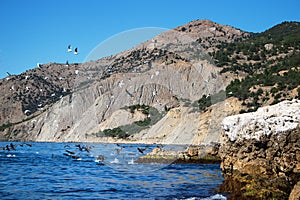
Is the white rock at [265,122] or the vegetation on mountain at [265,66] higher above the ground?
the vegetation on mountain at [265,66]

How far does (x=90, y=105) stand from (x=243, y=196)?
9205 centimetres

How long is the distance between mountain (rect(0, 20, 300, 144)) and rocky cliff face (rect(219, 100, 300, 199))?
133ft

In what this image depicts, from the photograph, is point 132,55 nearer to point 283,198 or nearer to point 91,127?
point 91,127

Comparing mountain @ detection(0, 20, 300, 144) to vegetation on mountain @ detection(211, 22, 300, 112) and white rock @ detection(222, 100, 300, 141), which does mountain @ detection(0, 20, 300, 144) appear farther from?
white rock @ detection(222, 100, 300, 141)

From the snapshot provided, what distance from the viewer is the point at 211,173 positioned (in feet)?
82.5

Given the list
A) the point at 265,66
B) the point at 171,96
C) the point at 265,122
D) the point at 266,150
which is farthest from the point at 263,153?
the point at 171,96

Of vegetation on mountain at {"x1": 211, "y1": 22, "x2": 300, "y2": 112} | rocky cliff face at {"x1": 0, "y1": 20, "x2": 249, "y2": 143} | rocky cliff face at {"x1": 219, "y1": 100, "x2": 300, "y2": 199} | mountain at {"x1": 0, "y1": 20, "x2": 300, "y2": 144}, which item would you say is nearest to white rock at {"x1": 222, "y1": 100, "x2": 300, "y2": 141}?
rocky cliff face at {"x1": 219, "y1": 100, "x2": 300, "y2": 199}

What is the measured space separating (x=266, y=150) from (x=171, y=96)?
267 ft

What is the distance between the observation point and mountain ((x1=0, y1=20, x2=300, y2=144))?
67.7 meters

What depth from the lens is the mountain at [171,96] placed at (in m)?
67.7

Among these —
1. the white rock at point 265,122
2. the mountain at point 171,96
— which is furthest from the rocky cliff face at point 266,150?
the mountain at point 171,96

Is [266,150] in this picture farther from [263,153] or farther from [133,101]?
[133,101]

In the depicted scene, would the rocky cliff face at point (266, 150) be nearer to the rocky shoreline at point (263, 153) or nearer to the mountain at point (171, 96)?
the rocky shoreline at point (263, 153)

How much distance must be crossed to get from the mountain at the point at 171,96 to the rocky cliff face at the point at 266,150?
1597 inches
